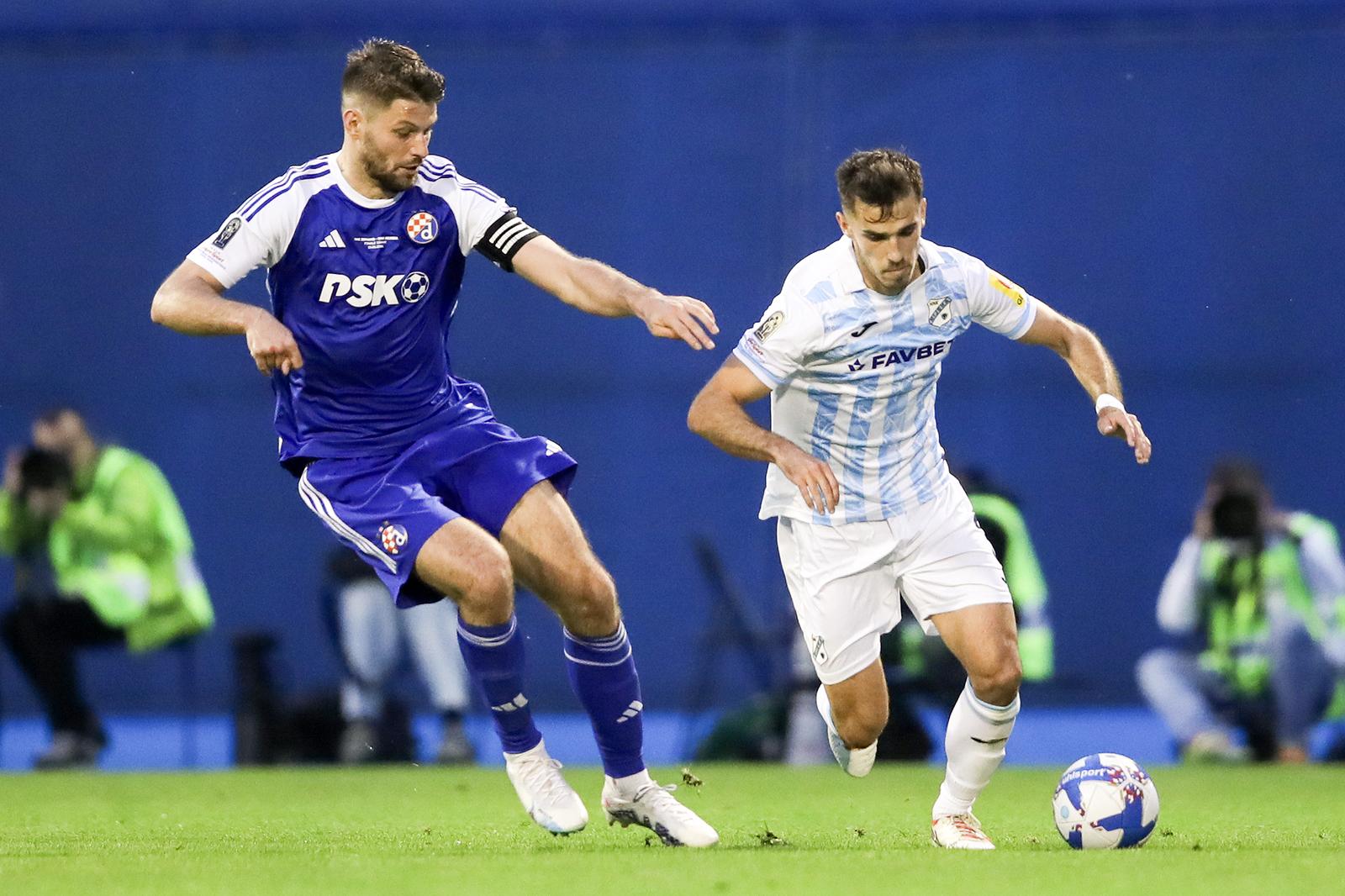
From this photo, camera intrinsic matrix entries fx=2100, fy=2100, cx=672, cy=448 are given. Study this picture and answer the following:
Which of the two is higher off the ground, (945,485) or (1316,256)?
(1316,256)

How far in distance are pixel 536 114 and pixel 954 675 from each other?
4306mm

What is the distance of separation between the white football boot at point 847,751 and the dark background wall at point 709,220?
16.8 ft

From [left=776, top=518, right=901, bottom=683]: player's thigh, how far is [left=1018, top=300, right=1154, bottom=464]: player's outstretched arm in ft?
2.48

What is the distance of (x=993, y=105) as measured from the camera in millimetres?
12250

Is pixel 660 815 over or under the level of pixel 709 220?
under

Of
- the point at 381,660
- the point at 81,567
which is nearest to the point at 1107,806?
the point at 381,660

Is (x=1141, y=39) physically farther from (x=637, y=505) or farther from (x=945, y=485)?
(x=945, y=485)

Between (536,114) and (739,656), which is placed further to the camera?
(536,114)

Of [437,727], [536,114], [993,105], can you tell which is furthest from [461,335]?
[993,105]

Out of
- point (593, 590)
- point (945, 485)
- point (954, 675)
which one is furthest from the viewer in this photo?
point (954, 675)

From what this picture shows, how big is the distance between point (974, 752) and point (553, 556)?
1.35m

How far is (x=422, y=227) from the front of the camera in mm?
6203

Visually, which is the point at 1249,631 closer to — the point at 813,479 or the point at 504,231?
the point at 813,479

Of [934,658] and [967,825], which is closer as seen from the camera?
[967,825]
